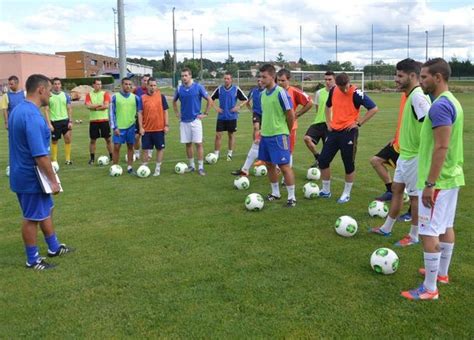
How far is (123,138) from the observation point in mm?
10820

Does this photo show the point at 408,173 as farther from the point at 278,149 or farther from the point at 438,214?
the point at 278,149

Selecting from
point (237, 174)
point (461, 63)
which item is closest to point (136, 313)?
point (237, 174)

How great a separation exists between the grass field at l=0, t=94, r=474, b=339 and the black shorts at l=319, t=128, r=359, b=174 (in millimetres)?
726

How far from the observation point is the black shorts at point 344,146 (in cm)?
792

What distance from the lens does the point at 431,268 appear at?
438 centimetres

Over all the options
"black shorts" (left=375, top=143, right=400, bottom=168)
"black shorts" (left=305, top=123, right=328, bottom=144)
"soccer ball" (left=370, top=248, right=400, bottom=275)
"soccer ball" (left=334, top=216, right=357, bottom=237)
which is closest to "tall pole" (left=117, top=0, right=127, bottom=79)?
"black shorts" (left=305, top=123, right=328, bottom=144)

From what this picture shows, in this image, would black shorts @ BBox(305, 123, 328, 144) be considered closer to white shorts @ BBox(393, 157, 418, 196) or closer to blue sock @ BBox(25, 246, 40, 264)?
white shorts @ BBox(393, 157, 418, 196)

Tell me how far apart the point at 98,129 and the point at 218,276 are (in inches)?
332

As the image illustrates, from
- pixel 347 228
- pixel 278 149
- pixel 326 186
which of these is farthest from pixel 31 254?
pixel 326 186

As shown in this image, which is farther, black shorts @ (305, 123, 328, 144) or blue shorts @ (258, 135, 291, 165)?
black shorts @ (305, 123, 328, 144)

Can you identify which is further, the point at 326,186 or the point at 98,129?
the point at 98,129

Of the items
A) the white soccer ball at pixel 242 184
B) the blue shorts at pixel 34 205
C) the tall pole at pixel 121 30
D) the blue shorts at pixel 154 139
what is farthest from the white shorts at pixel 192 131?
the tall pole at pixel 121 30

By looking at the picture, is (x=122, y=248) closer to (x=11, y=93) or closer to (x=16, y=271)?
(x=16, y=271)

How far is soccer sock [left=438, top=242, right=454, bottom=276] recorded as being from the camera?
4608 millimetres
